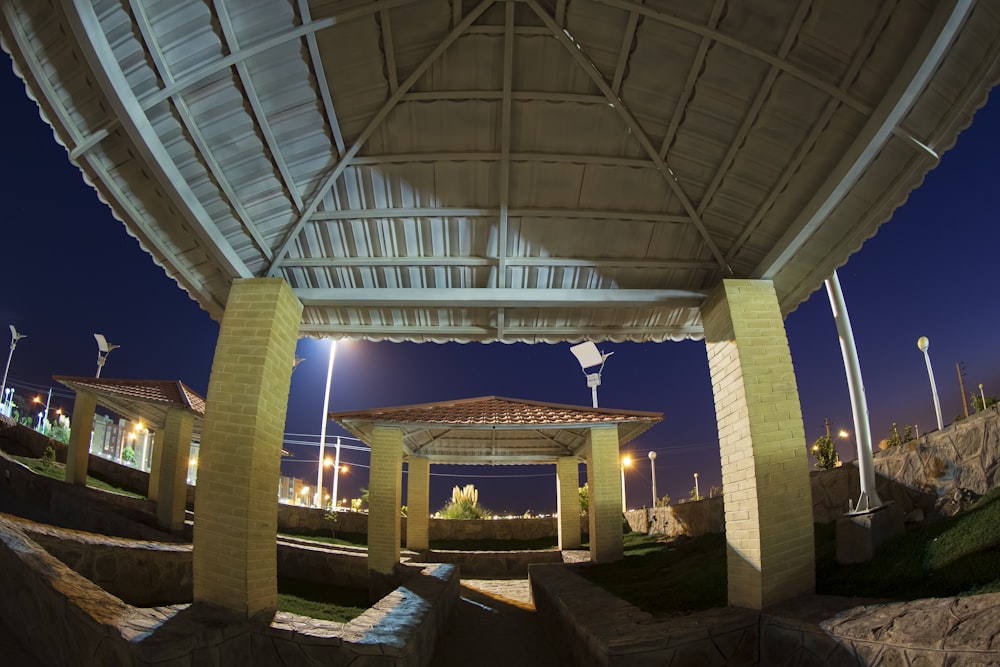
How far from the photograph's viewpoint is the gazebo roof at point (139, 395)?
53.5ft

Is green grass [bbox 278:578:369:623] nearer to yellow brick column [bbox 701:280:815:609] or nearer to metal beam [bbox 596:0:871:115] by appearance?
yellow brick column [bbox 701:280:815:609]

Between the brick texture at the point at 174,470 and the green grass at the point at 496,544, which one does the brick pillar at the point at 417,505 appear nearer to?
the green grass at the point at 496,544

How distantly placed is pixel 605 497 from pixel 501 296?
27.3ft

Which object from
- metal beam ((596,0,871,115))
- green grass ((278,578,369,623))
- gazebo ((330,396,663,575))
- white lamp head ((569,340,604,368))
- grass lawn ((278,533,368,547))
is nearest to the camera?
metal beam ((596,0,871,115))

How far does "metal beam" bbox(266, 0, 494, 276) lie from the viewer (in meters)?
5.66

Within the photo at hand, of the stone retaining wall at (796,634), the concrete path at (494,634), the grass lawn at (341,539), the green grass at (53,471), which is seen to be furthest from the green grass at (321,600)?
the green grass at (53,471)

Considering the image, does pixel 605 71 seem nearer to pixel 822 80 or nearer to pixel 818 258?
pixel 822 80

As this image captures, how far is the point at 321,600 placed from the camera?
426 inches

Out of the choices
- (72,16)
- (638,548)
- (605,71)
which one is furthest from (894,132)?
(638,548)

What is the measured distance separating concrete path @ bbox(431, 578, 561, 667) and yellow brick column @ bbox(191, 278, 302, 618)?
2.91 meters

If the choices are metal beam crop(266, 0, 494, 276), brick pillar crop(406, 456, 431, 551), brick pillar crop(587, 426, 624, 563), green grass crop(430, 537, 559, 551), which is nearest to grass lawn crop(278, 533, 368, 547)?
brick pillar crop(406, 456, 431, 551)

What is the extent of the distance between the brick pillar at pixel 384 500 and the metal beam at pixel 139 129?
25.3 ft

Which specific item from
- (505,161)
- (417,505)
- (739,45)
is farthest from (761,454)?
(417,505)

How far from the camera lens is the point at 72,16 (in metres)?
4.18
